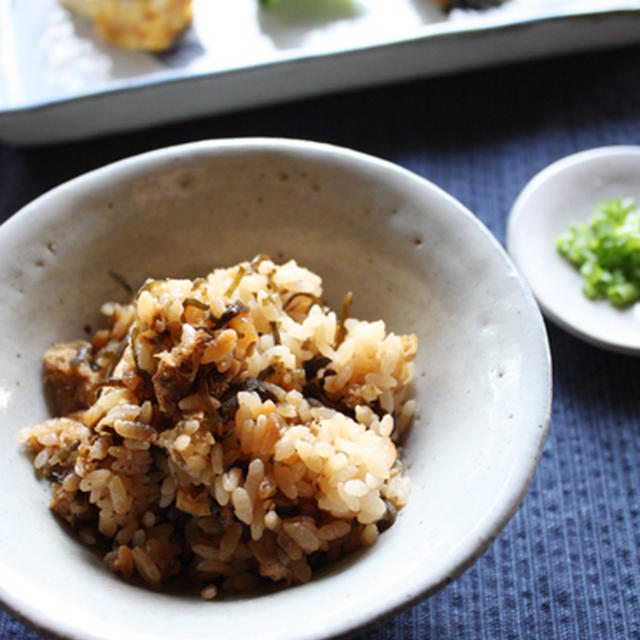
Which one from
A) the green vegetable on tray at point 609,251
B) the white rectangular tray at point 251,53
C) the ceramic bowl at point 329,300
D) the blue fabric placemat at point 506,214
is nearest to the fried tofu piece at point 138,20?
the white rectangular tray at point 251,53

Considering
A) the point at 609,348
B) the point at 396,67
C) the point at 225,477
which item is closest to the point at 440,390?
the point at 225,477

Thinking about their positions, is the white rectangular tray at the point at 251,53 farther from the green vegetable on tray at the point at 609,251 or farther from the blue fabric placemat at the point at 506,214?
the green vegetable on tray at the point at 609,251

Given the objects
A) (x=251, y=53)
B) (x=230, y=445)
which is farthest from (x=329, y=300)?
(x=251, y=53)

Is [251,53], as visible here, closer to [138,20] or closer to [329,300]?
[138,20]

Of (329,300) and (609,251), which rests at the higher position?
(329,300)

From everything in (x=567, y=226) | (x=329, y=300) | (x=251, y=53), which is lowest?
(x=567, y=226)
